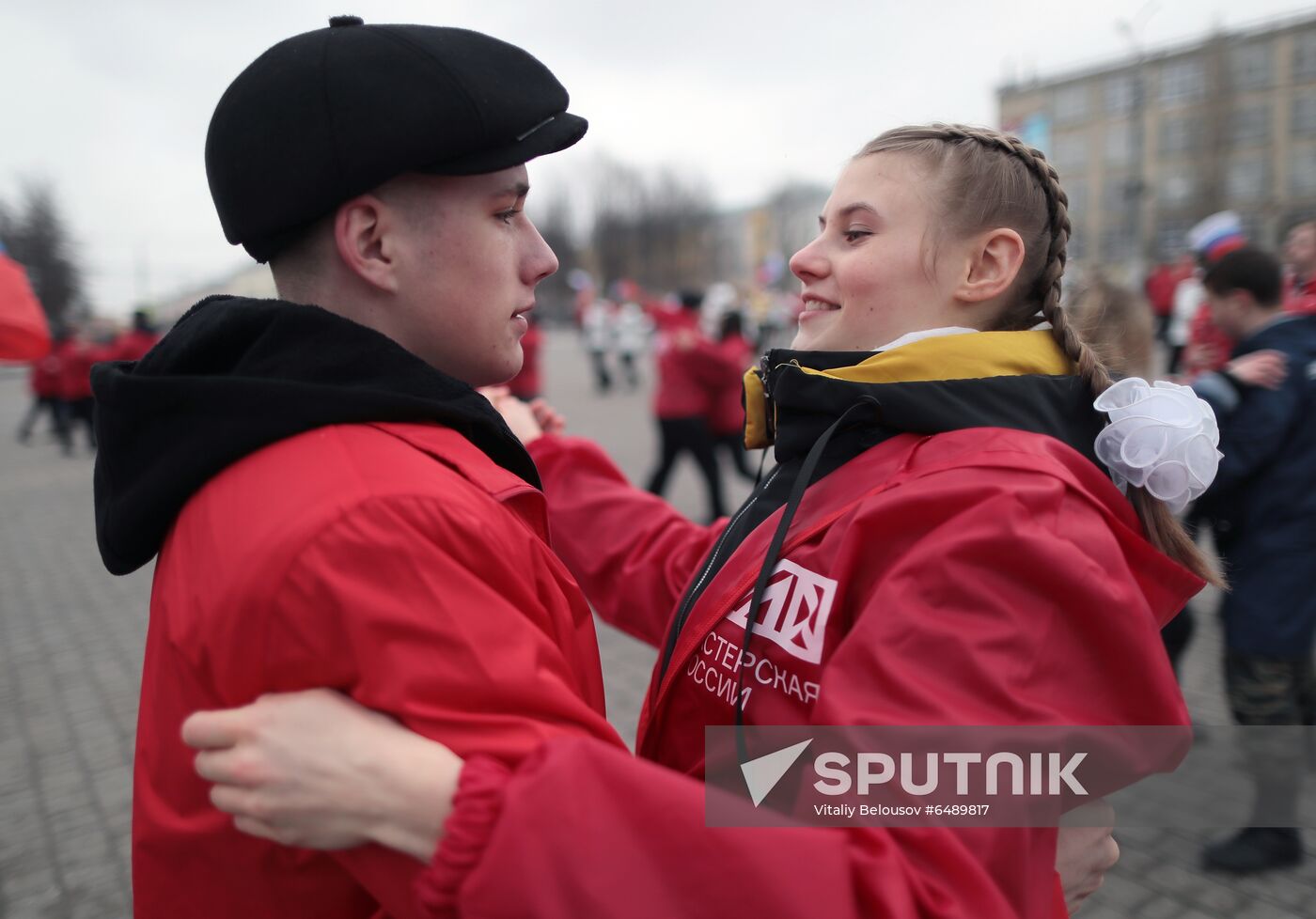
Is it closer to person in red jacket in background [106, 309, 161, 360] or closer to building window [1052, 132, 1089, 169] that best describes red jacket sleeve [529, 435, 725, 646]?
person in red jacket in background [106, 309, 161, 360]

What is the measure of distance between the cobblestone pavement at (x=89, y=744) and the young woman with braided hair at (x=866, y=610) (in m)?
2.32

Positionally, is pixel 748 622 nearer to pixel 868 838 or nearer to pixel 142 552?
pixel 868 838

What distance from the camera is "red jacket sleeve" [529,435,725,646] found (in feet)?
6.90

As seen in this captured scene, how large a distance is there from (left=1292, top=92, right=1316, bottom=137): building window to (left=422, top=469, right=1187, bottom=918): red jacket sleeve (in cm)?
4733

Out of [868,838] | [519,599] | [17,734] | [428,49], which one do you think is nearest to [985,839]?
[868,838]

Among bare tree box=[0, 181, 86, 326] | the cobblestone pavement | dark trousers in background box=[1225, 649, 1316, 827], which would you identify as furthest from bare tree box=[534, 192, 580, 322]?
dark trousers in background box=[1225, 649, 1316, 827]

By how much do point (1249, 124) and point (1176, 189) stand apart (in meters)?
3.86

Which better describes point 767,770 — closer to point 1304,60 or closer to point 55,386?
point 55,386

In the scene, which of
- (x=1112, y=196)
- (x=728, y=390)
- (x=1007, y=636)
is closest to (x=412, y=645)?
(x=1007, y=636)

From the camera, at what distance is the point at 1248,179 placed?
4391cm

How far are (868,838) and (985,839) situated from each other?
0.17 metres

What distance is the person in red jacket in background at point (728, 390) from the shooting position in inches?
310

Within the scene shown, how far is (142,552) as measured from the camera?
1.30 meters

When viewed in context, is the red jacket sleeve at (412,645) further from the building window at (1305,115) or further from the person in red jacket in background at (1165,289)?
the building window at (1305,115)
